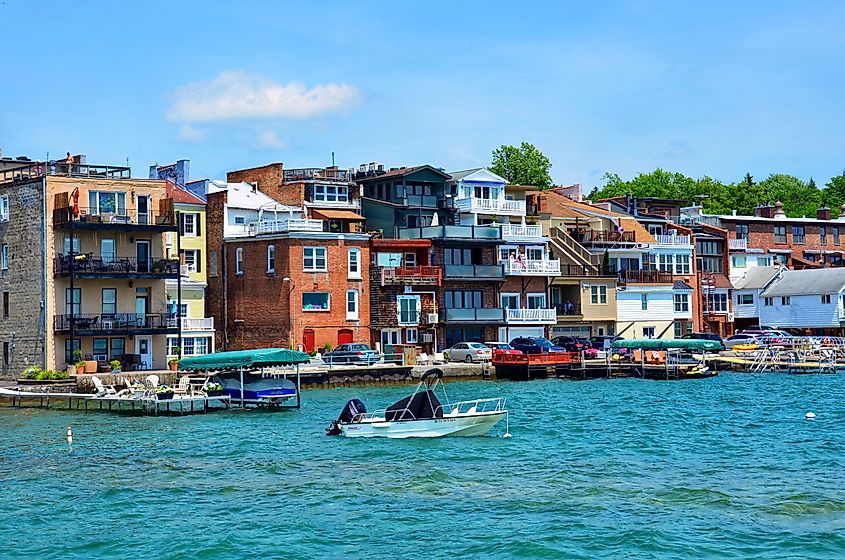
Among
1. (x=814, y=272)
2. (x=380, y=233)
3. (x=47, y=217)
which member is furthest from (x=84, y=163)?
(x=814, y=272)

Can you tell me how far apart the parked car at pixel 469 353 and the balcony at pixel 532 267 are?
9125 mm

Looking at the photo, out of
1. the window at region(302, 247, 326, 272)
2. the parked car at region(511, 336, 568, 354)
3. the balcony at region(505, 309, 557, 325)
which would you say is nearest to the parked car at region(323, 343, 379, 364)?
the window at region(302, 247, 326, 272)

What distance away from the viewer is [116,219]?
65.6m

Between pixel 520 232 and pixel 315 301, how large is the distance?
17.4m

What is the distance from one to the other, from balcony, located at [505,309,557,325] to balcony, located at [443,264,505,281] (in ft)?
8.39

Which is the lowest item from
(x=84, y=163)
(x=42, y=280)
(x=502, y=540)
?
(x=502, y=540)

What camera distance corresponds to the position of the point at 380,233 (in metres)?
81.2

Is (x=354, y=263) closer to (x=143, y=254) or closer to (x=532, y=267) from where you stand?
(x=532, y=267)

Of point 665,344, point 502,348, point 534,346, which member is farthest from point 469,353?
point 665,344

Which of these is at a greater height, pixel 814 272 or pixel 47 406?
pixel 814 272

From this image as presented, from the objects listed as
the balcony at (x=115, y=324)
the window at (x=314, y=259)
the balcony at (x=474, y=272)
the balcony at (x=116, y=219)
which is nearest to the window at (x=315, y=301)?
the window at (x=314, y=259)

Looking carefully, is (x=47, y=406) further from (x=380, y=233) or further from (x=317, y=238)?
(x=380, y=233)

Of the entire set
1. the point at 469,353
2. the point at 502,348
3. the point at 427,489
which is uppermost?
the point at 502,348

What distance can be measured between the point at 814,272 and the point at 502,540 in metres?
81.5
